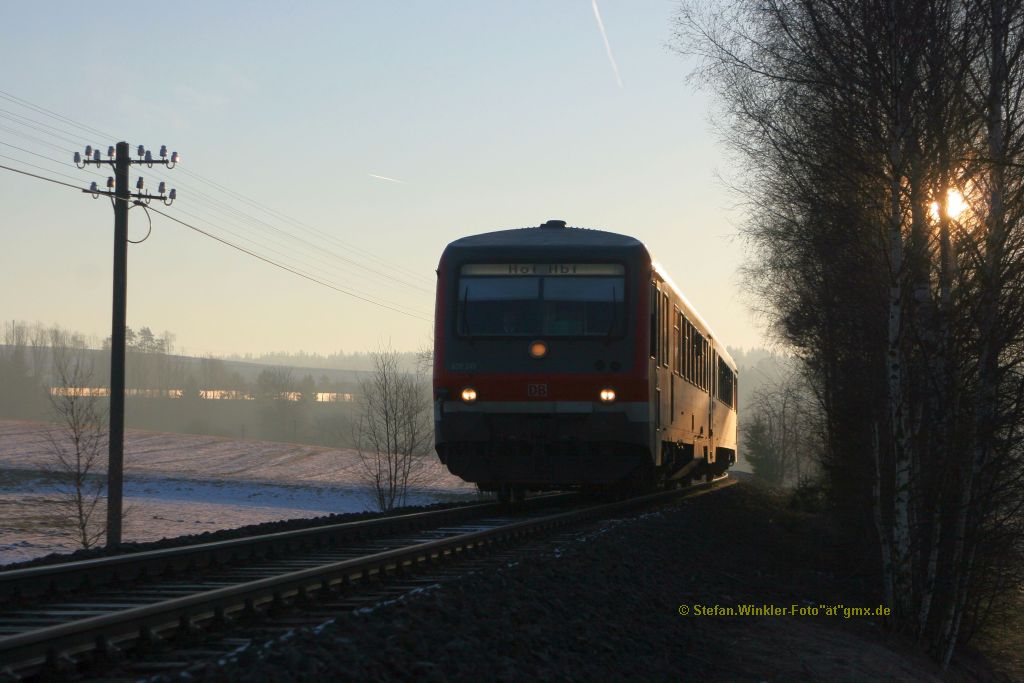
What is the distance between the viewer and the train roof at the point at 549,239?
14.4 m

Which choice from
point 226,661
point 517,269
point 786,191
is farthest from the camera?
point 786,191

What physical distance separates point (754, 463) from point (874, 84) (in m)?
63.8

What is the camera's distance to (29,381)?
122875 mm

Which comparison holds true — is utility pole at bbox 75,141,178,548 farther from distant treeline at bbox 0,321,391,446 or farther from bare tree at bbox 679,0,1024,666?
distant treeline at bbox 0,321,391,446

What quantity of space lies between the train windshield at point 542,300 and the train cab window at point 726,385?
12876 millimetres

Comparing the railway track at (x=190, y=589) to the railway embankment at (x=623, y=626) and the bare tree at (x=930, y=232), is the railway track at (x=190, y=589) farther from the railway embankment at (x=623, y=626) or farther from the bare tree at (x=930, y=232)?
the bare tree at (x=930, y=232)

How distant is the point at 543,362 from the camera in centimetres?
1420

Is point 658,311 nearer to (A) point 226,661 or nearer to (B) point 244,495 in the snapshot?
(A) point 226,661

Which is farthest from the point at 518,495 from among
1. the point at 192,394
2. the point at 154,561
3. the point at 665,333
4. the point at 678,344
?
the point at 192,394

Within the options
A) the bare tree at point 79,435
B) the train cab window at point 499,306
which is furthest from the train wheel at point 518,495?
the bare tree at point 79,435

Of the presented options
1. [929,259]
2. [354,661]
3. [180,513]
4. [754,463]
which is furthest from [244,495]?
[354,661]

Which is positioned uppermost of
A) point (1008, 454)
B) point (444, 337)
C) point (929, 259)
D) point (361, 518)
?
point (929, 259)

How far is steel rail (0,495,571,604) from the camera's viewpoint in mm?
7281

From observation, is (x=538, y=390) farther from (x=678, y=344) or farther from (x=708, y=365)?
(x=708, y=365)
